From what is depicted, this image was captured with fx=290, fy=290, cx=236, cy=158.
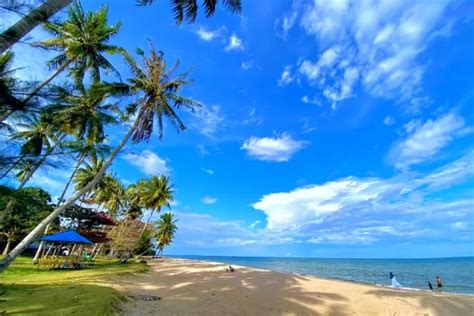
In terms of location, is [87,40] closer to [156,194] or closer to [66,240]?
[66,240]

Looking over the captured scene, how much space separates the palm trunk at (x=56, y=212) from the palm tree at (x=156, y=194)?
73.1ft

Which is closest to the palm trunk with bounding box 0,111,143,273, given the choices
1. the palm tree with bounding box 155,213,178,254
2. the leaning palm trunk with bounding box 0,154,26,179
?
the leaning palm trunk with bounding box 0,154,26,179

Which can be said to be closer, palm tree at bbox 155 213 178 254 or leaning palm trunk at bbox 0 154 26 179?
leaning palm trunk at bbox 0 154 26 179

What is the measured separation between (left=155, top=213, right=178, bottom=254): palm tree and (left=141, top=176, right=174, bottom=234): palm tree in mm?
16666

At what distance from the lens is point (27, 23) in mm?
4262

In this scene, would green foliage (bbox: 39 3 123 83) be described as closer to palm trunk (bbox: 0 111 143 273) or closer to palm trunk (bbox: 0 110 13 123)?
palm trunk (bbox: 0 111 143 273)

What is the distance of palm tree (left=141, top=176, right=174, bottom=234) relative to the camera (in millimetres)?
33312

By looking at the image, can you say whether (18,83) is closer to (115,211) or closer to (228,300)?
(228,300)

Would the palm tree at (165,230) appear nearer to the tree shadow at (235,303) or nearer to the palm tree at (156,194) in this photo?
the palm tree at (156,194)

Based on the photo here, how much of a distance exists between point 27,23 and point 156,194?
30105mm

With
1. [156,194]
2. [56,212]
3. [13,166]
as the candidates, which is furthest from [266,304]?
[156,194]

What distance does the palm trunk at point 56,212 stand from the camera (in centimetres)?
713

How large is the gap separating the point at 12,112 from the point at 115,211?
3882cm

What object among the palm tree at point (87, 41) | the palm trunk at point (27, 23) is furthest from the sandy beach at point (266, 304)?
the palm tree at point (87, 41)
